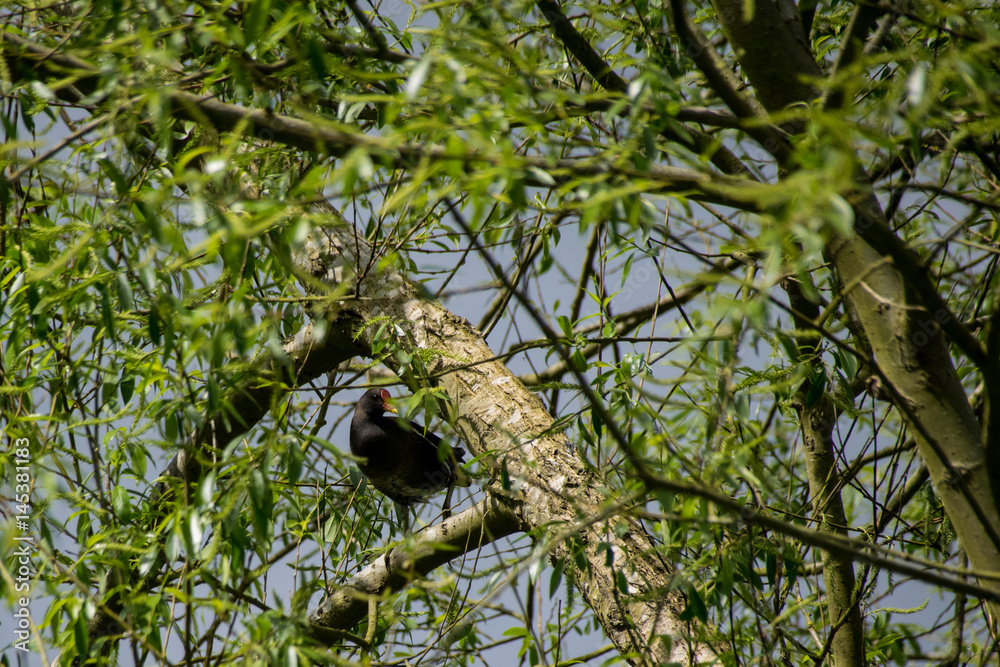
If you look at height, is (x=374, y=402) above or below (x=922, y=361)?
above

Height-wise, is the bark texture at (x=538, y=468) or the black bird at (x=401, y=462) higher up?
the black bird at (x=401, y=462)

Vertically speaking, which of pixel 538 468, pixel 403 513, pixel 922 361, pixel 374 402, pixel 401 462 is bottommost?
pixel 922 361

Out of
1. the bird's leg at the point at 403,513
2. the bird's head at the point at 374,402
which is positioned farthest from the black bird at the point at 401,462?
the bird's head at the point at 374,402

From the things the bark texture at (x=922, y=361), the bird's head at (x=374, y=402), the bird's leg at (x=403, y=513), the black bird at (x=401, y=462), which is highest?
the bird's head at (x=374, y=402)

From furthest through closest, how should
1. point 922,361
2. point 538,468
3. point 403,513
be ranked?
point 403,513 → point 538,468 → point 922,361

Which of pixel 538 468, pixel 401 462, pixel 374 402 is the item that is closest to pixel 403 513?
pixel 401 462

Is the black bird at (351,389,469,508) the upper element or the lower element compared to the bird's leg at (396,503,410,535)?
upper

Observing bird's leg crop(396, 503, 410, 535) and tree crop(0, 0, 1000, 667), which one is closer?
tree crop(0, 0, 1000, 667)

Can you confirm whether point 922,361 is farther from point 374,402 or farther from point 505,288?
point 374,402

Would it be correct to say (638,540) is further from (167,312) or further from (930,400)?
(167,312)

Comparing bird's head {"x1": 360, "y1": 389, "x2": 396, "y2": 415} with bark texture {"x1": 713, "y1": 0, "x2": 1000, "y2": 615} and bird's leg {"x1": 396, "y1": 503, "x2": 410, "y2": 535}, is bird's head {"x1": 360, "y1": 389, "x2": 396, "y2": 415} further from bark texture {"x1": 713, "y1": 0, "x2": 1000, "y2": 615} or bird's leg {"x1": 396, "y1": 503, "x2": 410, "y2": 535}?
bark texture {"x1": 713, "y1": 0, "x2": 1000, "y2": 615}

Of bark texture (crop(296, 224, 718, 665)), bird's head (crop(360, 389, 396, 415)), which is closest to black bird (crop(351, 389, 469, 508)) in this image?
bird's head (crop(360, 389, 396, 415))

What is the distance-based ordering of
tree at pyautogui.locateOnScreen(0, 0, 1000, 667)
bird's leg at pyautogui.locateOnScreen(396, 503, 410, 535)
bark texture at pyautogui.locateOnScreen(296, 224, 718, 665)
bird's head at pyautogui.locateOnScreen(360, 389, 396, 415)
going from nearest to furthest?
tree at pyautogui.locateOnScreen(0, 0, 1000, 667), bark texture at pyautogui.locateOnScreen(296, 224, 718, 665), bird's leg at pyautogui.locateOnScreen(396, 503, 410, 535), bird's head at pyautogui.locateOnScreen(360, 389, 396, 415)

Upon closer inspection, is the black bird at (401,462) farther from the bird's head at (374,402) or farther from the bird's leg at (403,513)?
the bird's head at (374,402)
